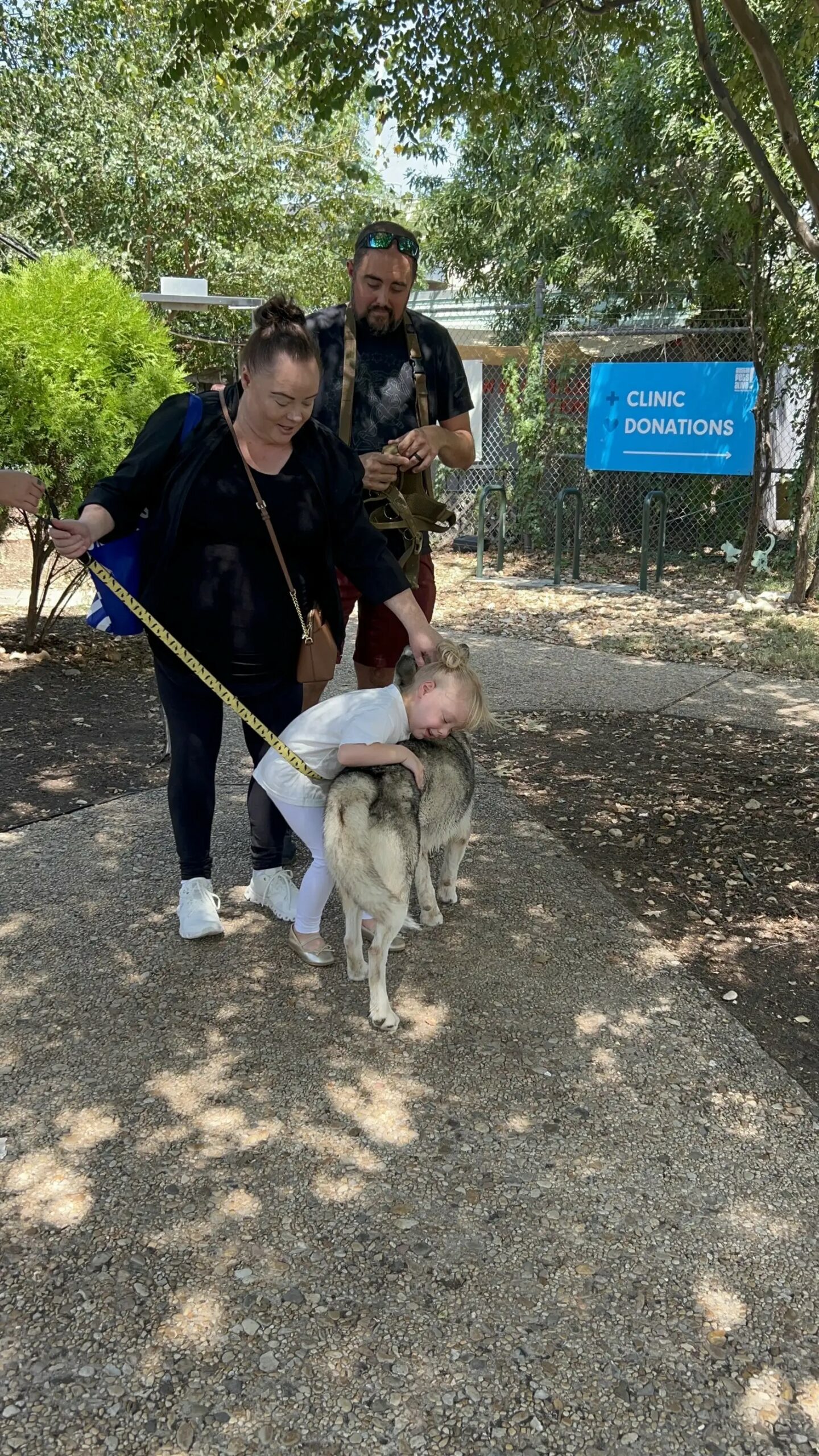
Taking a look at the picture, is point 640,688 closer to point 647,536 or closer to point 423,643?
point 647,536

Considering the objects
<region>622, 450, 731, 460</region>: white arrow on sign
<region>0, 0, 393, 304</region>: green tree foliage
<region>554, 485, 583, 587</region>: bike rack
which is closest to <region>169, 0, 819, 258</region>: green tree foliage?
<region>622, 450, 731, 460</region>: white arrow on sign

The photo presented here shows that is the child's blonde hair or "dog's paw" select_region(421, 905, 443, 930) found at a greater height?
the child's blonde hair

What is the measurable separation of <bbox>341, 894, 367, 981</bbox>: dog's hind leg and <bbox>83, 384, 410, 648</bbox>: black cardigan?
3.17 ft

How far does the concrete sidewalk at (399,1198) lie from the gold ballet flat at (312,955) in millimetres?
45

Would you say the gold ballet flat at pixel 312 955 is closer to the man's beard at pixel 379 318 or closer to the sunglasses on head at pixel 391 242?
the man's beard at pixel 379 318

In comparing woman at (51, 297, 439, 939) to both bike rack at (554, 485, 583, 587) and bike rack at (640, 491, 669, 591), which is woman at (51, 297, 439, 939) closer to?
bike rack at (640, 491, 669, 591)

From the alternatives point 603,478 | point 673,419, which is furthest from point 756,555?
point 603,478

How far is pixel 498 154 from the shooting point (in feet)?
51.5

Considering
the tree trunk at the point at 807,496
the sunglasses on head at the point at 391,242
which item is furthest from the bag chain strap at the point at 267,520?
the tree trunk at the point at 807,496

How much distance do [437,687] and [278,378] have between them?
0.98 m

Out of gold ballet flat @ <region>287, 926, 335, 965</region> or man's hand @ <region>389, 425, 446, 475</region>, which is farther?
man's hand @ <region>389, 425, 446, 475</region>

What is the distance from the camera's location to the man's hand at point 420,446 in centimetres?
403

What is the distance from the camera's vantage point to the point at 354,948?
12.0 feet

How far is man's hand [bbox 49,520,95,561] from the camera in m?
3.25
